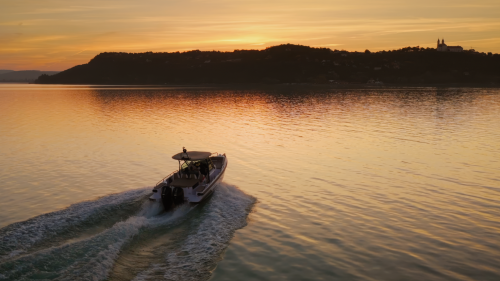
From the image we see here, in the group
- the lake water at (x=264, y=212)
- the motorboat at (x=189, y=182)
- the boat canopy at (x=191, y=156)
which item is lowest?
the lake water at (x=264, y=212)

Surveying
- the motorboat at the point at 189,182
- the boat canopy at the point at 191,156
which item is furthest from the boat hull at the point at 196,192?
the boat canopy at the point at 191,156

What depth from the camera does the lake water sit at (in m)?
13.9

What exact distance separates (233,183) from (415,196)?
A: 37.8ft

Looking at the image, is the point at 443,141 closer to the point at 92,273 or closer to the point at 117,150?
the point at 117,150

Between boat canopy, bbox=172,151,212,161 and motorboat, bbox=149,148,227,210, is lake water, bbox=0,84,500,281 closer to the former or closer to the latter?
motorboat, bbox=149,148,227,210

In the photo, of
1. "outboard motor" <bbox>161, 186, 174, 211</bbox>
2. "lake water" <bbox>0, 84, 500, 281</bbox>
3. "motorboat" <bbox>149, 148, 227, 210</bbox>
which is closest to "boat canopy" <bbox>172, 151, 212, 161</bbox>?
"motorboat" <bbox>149, 148, 227, 210</bbox>

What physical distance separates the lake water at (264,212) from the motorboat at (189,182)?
0.58 meters

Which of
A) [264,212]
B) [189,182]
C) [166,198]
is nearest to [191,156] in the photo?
[189,182]

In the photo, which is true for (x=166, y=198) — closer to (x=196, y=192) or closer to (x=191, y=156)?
(x=196, y=192)

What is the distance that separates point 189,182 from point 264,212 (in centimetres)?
495

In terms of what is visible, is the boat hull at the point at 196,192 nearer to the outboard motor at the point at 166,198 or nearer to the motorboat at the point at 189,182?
the motorboat at the point at 189,182

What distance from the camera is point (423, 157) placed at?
3341cm

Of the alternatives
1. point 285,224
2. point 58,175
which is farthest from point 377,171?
point 58,175

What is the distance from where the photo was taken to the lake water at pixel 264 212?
13945 millimetres
